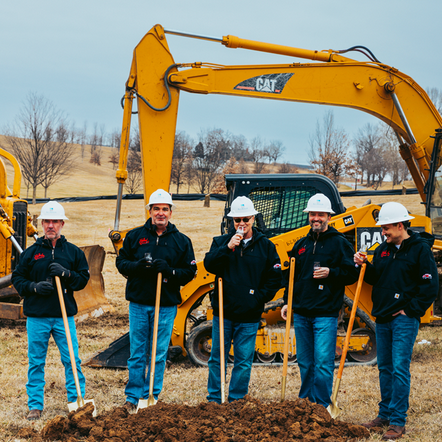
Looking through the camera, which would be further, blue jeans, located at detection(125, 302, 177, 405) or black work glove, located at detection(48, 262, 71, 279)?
blue jeans, located at detection(125, 302, 177, 405)

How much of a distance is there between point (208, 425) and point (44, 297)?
1.88m

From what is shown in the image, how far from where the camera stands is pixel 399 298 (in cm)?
417

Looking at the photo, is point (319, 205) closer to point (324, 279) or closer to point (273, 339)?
point (324, 279)

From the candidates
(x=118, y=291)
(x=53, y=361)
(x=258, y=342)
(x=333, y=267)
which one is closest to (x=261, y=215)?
(x=258, y=342)

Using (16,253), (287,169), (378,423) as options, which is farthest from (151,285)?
(287,169)

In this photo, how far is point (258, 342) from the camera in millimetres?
6227

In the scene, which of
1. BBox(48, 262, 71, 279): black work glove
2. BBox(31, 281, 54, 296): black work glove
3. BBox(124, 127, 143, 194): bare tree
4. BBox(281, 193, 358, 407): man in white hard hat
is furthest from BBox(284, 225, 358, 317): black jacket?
BBox(124, 127, 143, 194): bare tree

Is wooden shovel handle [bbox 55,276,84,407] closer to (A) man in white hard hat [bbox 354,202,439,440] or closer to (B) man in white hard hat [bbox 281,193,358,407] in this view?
(B) man in white hard hat [bbox 281,193,358,407]

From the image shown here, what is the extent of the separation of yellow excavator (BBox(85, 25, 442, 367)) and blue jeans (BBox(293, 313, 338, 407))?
5.47 ft

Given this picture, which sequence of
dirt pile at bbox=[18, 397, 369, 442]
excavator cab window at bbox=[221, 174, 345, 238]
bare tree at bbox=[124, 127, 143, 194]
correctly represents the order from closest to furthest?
dirt pile at bbox=[18, 397, 369, 442]
excavator cab window at bbox=[221, 174, 345, 238]
bare tree at bbox=[124, 127, 143, 194]

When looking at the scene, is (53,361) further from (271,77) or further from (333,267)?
(271,77)

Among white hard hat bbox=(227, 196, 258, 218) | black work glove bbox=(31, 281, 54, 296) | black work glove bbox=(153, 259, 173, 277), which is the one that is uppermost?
white hard hat bbox=(227, 196, 258, 218)

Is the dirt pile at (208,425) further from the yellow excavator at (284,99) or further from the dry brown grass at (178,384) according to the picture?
Answer: the yellow excavator at (284,99)

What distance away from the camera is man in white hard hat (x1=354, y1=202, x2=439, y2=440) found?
13.5 ft
